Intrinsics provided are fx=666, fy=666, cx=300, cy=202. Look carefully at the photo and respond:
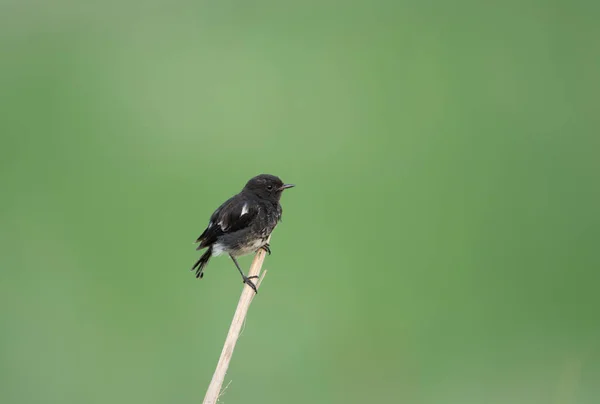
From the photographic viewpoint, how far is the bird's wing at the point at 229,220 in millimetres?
5434

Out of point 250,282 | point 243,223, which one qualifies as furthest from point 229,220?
point 250,282

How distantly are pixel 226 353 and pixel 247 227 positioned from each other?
2110 millimetres

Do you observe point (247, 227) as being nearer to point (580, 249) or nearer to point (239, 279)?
point (239, 279)

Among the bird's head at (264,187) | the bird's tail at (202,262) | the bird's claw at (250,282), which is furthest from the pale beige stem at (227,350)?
the bird's head at (264,187)

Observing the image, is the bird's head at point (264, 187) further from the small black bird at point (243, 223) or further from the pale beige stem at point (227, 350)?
the pale beige stem at point (227, 350)

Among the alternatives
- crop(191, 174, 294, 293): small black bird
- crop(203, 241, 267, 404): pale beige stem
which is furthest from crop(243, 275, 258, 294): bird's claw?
crop(191, 174, 294, 293): small black bird

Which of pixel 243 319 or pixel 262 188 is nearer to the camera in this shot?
pixel 243 319

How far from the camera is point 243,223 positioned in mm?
5555

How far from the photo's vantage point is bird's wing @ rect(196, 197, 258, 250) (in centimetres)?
543

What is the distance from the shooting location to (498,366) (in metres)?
9.90

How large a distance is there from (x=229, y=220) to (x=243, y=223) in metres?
0.13

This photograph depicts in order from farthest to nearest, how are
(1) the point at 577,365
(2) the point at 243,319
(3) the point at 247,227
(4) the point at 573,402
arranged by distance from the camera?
1. (1) the point at 577,365
2. (4) the point at 573,402
3. (3) the point at 247,227
4. (2) the point at 243,319

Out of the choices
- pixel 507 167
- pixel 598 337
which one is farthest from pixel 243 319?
pixel 507 167

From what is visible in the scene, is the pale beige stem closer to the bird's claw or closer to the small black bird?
the bird's claw
